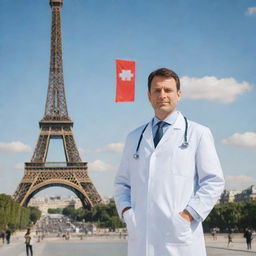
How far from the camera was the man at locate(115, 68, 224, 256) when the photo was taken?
327 centimetres

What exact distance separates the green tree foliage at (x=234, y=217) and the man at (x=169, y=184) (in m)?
50.7

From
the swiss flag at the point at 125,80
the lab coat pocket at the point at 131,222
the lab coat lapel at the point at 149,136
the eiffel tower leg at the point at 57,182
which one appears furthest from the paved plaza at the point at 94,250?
the eiffel tower leg at the point at 57,182

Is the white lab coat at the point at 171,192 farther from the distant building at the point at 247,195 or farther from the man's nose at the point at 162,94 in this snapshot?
the distant building at the point at 247,195

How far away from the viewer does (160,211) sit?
3.30 metres

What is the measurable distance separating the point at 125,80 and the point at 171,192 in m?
5.09

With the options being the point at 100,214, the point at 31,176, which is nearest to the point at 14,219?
the point at 31,176

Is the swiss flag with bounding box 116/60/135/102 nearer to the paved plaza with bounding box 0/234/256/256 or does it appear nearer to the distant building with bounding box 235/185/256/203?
the paved plaza with bounding box 0/234/256/256

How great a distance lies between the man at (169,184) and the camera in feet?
10.7

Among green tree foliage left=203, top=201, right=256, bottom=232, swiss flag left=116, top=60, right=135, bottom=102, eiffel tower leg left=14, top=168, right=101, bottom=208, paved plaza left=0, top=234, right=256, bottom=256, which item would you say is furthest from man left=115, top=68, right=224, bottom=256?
eiffel tower leg left=14, top=168, right=101, bottom=208

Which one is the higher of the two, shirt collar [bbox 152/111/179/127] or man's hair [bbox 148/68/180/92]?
man's hair [bbox 148/68/180/92]

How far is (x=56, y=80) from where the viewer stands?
222 feet

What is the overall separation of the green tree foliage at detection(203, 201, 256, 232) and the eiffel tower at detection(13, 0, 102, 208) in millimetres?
14431

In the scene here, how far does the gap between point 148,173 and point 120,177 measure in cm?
37

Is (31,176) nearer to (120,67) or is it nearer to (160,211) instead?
(120,67)
